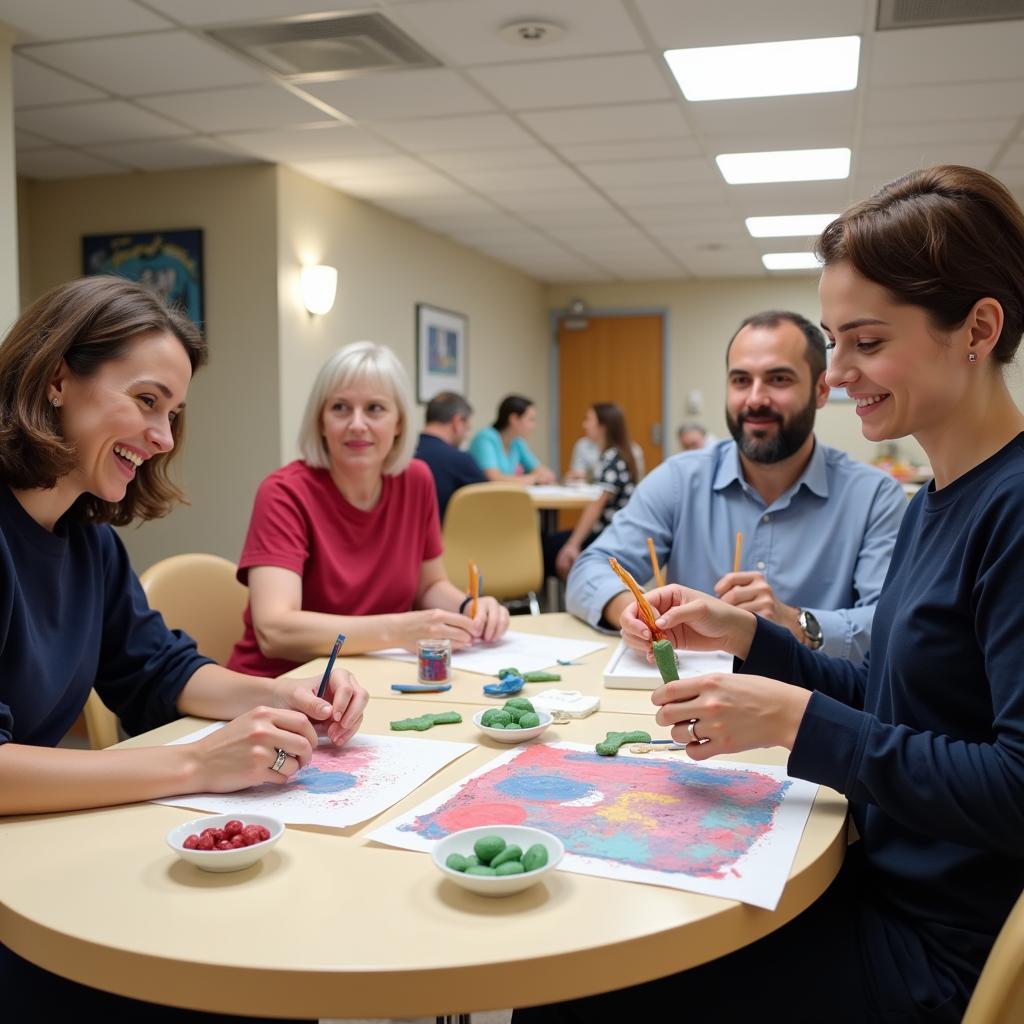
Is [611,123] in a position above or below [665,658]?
above

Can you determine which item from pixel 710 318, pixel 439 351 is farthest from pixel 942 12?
pixel 710 318

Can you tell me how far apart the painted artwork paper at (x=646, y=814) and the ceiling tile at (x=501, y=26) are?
2669 millimetres

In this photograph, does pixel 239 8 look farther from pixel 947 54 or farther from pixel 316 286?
pixel 947 54

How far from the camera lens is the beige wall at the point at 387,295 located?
5328mm

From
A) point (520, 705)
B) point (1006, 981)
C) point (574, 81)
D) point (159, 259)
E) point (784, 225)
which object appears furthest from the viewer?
point (784, 225)

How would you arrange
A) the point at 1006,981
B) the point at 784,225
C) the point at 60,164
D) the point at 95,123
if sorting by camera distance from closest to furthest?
the point at 1006,981 < the point at 95,123 < the point at 60,164 < the point at 784,225

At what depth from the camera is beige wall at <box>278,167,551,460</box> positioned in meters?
5.33

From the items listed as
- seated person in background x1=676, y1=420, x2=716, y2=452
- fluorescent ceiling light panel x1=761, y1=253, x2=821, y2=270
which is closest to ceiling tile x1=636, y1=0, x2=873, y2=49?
fluorescent ceiling light panel x1=761, y1=253, x2=821, y2=270

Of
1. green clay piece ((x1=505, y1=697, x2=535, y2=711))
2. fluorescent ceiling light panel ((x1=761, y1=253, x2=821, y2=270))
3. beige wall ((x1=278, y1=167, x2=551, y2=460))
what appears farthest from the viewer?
fluorescent ceiling light panel ((x1=761, y1=253, x2=821, y2=270))

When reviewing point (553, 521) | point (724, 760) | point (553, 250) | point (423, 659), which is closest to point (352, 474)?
point (423, 659)

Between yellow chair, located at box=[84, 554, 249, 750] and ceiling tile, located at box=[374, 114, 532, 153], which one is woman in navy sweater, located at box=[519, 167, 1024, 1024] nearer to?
yellow chair, located at box=[84, 554, 249, 750]

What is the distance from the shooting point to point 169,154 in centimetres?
499

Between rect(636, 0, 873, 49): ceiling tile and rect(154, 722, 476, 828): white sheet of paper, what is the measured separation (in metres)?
2.69

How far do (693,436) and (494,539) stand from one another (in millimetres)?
4768
